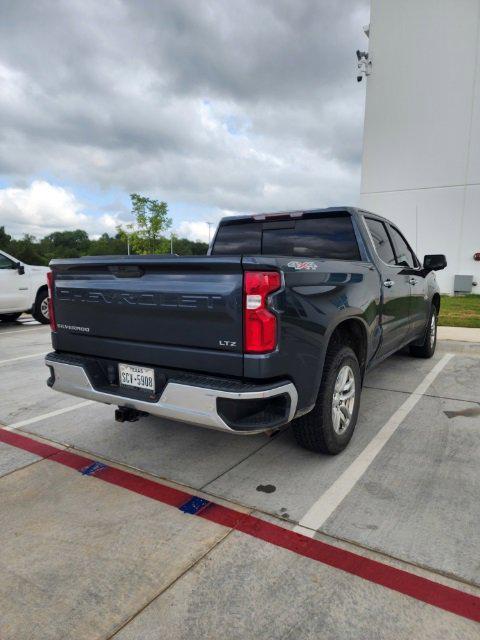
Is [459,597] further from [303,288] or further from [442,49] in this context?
[442,49]

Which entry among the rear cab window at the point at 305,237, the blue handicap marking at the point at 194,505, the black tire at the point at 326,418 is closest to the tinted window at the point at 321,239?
the rear cab window at the point at 305,237

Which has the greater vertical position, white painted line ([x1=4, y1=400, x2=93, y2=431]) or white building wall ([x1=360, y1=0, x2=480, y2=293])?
white building wall ([x1=360, y1=0, x2=480, y2=293])

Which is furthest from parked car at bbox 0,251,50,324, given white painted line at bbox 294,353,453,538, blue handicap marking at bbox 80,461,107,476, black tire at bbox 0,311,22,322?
white painted line at bbox 294,353,453,538

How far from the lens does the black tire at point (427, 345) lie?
611cm

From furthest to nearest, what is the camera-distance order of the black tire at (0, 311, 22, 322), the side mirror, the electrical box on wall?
the electrical box on wall
the black tire at (0, 311, 22, 322)
the side mirror

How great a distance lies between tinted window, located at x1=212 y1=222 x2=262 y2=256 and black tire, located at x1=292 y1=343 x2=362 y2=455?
148 centimetres

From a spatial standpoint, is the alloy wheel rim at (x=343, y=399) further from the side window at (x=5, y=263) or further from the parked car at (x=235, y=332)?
the side window at (x=5, y=263)

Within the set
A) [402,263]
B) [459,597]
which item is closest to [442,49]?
[402,263]

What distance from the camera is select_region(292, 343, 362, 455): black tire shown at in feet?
9.80

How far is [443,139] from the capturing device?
17219mm

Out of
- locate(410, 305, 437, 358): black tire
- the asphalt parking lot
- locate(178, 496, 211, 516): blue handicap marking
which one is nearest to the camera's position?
the asphalt parking lot

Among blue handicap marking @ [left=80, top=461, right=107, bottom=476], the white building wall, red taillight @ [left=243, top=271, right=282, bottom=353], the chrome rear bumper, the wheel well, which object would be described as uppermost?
the white building wall

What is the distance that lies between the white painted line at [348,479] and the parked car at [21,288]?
8549mm

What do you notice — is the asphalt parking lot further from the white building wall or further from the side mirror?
the white building wall
